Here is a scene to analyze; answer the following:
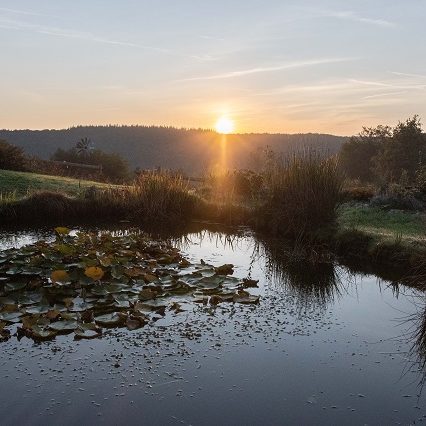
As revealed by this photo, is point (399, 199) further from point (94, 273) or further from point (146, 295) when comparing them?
point (94, 273)

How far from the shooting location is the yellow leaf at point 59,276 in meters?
5.30

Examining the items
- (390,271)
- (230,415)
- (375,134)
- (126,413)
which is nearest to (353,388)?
(230,415)

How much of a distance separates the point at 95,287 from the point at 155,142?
6664 centimetres

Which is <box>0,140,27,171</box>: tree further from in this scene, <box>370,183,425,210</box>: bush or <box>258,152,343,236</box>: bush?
<box>370,183,425,210</box>: bush

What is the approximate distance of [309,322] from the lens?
4969mm

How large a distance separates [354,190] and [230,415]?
1191cm

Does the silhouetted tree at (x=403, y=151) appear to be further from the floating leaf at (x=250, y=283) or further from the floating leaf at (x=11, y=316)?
the floating leaf at (x=11, y=316)

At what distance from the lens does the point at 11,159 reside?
18984mm

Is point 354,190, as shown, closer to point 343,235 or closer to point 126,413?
point 343,235

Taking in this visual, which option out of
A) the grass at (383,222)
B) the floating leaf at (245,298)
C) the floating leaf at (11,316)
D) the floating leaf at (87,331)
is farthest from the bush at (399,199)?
the floating leaf at (11,316)

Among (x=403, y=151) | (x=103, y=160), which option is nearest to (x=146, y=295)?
(x=403, y=151)

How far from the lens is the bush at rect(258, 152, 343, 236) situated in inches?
364

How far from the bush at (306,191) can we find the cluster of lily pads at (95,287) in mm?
3332

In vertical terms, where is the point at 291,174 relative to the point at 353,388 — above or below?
above
